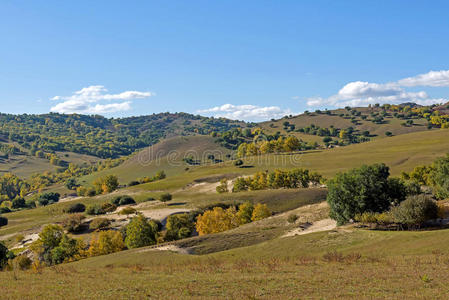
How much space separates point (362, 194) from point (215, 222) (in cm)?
3387

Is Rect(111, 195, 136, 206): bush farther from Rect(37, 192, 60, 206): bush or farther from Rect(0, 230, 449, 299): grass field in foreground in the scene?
Rect(0, 230, 449, 299): grass field in foreground

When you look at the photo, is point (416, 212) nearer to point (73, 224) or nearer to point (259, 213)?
point (259, 213)

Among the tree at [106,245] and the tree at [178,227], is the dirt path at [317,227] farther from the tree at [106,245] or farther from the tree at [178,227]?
the tree at [106,245]

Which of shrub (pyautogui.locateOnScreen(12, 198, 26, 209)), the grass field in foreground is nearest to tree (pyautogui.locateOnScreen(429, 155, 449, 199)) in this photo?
the grass field in foreground

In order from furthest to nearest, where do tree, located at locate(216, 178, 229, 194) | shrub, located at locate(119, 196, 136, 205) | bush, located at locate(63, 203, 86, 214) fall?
tree, located at locate(216, 178, 229, 194) < shrub, located at locate(119, 196, 136, 205) < bush, located at locate(63, 203, 86, 214)

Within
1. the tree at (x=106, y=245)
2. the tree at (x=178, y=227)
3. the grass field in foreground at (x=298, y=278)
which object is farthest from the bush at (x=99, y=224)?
the grass field in foreground at (x=298, y=278)

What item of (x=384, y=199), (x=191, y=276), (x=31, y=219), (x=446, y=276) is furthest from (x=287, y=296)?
(x=31, y=219)

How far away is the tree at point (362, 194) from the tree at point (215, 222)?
92.5 ft

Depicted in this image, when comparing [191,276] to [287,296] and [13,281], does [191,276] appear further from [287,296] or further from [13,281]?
[13,281]

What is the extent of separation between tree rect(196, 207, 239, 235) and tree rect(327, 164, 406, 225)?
28184mm

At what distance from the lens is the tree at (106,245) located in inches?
2504

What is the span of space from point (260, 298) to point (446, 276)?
13184mm

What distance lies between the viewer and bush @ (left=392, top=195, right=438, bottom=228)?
42.6 metres

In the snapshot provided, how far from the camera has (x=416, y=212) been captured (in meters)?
42.3
